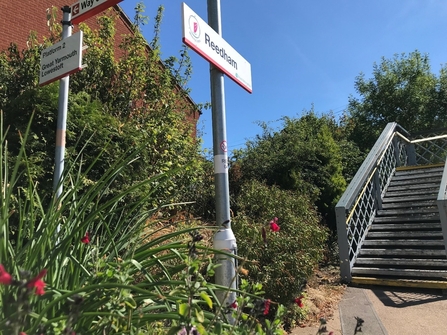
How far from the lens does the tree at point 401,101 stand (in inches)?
624

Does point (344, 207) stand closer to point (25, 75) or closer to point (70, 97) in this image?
point (70, 97)

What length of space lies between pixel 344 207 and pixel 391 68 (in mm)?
14032

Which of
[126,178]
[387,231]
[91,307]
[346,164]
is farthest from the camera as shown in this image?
[346,164]

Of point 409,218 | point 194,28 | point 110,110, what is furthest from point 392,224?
point 194,28

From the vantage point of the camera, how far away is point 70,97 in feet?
14.8

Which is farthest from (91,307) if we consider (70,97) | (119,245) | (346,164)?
(346,164)

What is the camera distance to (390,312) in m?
4.27

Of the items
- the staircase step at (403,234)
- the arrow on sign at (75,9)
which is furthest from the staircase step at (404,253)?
the arrow on sign at (75,9)

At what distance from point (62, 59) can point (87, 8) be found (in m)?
0.51

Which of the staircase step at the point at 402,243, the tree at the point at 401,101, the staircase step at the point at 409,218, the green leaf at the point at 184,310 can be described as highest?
the tree at the point at 401,101

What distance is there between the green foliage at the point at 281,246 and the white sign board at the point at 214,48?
4.19 feet

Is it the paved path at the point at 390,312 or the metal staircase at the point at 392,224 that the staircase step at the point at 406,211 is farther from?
the paved path at the point at 390,312

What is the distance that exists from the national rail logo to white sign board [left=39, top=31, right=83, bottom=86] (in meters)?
0.97

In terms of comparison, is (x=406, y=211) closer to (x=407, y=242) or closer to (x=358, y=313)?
(x=407, y=242)
